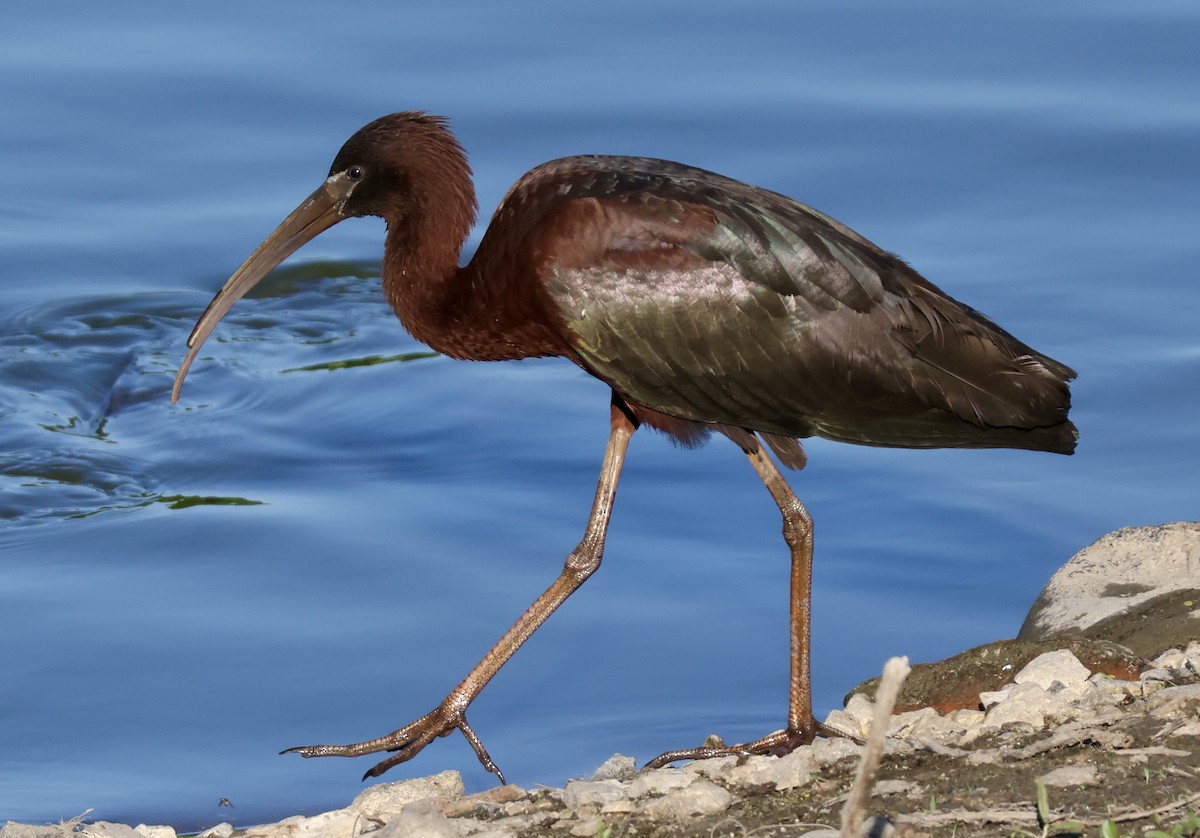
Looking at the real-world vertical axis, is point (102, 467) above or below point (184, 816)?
above

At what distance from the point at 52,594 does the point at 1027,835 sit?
4839 mm

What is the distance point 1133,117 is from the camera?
12164 millimetres

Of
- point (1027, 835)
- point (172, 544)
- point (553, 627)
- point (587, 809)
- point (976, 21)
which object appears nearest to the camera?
point (1027, 835)

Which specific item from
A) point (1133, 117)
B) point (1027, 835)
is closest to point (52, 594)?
point (1027, 835)

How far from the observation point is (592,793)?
16.8 feet

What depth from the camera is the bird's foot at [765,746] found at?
241 inches

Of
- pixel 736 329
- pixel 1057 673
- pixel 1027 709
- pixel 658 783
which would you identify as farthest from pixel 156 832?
pixel 1057 673

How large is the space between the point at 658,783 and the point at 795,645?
1.33 meters

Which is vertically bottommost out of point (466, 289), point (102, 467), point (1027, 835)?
point (1027, 835)

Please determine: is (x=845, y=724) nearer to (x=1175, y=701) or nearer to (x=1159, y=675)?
(x=1159, y=675)

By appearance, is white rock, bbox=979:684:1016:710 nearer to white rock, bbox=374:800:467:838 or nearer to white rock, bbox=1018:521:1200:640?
white rock, bbox=1018:521:1200:640

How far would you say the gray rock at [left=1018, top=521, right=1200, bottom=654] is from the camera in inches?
261

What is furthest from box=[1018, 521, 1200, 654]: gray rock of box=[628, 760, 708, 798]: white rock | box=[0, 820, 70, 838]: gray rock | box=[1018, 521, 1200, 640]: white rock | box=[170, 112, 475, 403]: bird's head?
box=[0, 820, 70, 838]: gray rock

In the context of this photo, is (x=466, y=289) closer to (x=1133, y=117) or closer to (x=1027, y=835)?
(x=1027, y=835)
